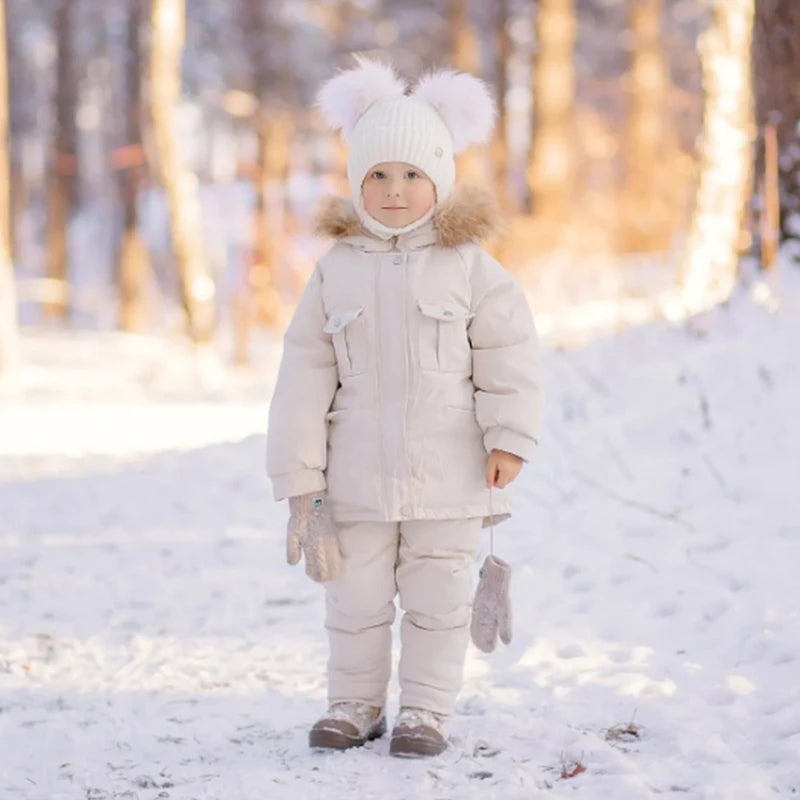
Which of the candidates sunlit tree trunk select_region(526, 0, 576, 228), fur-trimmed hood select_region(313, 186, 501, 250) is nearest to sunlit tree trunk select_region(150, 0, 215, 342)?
sunlit tree trunk select_region(526, 0, 576, 228)

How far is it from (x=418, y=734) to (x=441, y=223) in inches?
54.0

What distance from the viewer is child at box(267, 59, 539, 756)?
11.5 ft

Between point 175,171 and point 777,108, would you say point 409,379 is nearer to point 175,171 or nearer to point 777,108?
point 777,108

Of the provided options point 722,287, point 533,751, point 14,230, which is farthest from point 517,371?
point 14,230

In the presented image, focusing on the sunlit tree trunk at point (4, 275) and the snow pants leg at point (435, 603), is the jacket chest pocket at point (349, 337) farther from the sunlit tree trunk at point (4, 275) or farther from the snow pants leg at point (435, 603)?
the sunlit tree trunk at point (4, 275)

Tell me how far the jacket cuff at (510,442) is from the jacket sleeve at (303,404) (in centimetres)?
46

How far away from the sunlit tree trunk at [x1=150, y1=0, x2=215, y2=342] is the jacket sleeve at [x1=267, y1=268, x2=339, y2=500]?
378 inches

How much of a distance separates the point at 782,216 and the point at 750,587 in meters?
4.07

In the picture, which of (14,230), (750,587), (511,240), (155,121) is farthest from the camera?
(14,230)

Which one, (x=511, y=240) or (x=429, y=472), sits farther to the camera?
(x=511, y=240)

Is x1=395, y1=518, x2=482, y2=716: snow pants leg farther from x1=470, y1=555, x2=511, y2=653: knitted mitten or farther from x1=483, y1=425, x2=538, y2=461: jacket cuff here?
x1=483, y1=425, x2=538, y2=461: jacket cuff

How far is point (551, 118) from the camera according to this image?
16375 millimetres

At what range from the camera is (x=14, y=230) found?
34.2m

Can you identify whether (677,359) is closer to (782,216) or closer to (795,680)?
(782,216)
